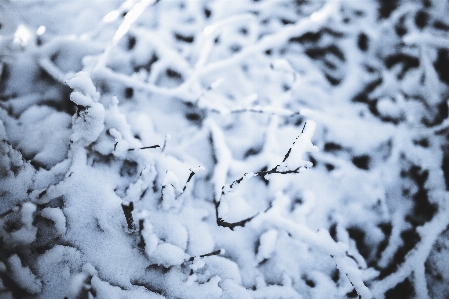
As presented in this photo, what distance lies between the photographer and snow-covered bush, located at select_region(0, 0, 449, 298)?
79 cm

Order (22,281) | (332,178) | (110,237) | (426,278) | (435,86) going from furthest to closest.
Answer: (435,86) < (332,178) < (426,278) < (110,237) < (22,281)

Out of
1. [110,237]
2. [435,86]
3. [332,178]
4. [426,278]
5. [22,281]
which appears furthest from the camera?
[435,86]

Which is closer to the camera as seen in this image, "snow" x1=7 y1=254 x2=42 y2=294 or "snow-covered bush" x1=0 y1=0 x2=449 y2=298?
"snow" x1=7 y1=254 x2=42 y2=294

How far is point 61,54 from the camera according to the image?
1098 mm

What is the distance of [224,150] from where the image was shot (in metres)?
1.02

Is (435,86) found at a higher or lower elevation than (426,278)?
higher

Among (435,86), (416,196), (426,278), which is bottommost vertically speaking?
(426,278)

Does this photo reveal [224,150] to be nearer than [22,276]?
No

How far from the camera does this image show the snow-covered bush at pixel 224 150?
2.60 feet

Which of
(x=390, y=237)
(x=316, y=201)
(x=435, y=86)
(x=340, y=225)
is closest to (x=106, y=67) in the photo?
(x=316, y=201)

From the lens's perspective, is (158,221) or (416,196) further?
(416,196)

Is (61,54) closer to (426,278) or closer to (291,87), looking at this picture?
(291,87)

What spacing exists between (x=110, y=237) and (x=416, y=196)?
1.11 m

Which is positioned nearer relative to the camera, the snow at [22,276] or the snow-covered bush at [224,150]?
the snow at [22,276]
